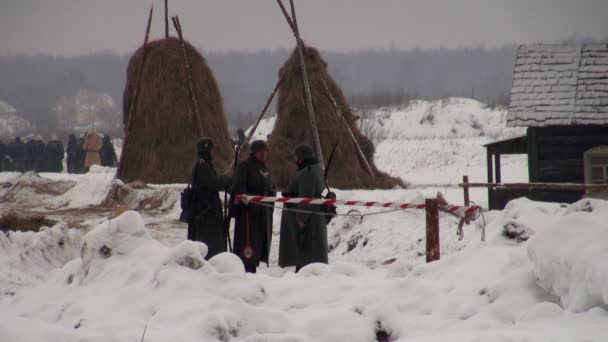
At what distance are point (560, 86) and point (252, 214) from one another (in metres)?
10.5

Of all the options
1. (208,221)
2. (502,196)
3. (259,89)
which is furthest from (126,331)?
(259,89)

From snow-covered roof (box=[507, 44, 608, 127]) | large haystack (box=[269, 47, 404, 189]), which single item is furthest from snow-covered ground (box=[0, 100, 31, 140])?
snow-covered roof (box=[507, 44, 608, 127])

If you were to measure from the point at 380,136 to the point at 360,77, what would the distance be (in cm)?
8424

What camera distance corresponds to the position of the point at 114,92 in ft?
422

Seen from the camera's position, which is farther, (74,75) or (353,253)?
(74,75)

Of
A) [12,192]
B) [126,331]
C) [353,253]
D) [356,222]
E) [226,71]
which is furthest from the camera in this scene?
[226,71]

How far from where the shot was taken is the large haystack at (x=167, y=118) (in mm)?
21344

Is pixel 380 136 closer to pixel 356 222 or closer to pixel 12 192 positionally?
pixel 12 192

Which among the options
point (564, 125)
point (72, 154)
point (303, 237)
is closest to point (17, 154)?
point (72, 154)

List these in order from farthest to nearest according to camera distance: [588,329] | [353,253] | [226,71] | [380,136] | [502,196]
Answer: [226,71] < [380,136] < [502,196] < [353,253] < [588,329]

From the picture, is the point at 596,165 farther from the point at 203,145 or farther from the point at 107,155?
the point at 107,155

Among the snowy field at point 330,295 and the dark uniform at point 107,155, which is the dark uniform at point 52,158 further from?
the snowy field at point 330,295

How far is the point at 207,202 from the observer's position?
9.52 metres

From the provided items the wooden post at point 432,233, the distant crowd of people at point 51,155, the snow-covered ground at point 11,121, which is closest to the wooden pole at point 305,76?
the wooden post at point 432,233
